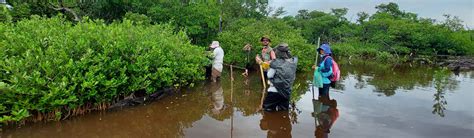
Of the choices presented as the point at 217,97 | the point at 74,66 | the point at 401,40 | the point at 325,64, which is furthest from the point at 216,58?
the point at 401,40

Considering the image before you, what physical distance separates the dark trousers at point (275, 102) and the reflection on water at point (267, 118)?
0.15m

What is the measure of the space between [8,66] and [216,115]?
361 cm

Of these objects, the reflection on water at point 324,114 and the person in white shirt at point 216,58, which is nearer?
the reflection on water at point 324,114

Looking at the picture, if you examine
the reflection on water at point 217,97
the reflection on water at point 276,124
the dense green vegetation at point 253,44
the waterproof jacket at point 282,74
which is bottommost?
the reflection on water at point 276,124

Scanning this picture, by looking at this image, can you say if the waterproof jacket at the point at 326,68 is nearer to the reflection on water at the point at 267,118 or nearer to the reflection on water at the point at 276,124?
the reflection on water at the point at 267,118

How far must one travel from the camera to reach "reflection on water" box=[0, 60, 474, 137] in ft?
19.4

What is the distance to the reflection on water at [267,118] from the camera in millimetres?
5926

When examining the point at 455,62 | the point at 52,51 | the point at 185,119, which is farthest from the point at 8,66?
the point at 455,62

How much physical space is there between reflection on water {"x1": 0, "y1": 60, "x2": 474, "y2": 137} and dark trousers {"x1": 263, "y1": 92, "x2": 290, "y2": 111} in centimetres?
15

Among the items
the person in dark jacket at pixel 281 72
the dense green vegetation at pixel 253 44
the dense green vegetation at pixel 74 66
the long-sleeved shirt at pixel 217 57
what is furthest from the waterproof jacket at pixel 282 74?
the dense green vegetation at pixel 253 44

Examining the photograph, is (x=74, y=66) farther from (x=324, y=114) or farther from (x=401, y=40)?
(x=401, y=40)

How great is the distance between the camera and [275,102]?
7164 mm

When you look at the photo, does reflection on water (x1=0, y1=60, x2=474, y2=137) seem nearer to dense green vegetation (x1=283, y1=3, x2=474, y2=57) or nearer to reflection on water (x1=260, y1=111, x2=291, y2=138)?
reflection on water (x1=260, y1=111, x2=291, y2=138)

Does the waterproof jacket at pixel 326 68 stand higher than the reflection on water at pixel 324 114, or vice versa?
the waterproof jacket at pixel 326 68
